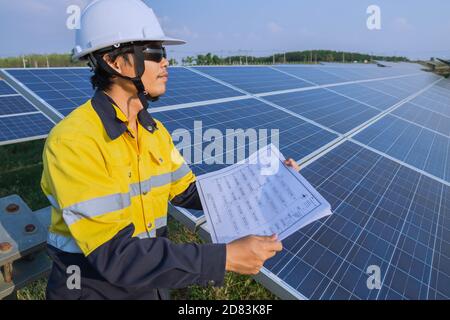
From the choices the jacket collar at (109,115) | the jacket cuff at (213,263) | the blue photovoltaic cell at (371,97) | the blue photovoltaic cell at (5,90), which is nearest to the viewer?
the jacket cuff at (213,263)

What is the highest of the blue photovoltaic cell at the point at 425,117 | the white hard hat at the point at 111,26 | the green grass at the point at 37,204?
the white hard hat at the point at 111,26

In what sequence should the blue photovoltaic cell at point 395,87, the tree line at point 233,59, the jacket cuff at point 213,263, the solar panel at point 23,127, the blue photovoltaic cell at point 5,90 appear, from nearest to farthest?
the jacket cuff at point 213,263 → the solar panel at point 23,127 → the blue photovoltaic cell at point 5,90 → the blue photovoltaic cell at point 395,87 → the tree line at point 233,59

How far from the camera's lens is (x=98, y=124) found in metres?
1.75

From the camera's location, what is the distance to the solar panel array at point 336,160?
7.06ft

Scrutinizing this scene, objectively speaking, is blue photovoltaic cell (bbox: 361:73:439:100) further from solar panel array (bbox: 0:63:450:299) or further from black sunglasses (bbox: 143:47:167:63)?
black sunglasses (bbox: 143:47:167:63)

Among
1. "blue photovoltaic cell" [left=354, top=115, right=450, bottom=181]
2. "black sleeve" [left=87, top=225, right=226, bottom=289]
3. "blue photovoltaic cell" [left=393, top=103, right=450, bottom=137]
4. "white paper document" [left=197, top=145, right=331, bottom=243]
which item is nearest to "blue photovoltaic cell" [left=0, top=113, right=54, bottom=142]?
"white paper document" [left=197, top=145, right=331, bottom=243]

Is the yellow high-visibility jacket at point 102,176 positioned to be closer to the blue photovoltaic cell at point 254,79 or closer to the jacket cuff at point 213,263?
the jacket cuff at point 213,263

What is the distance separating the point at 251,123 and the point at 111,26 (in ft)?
8.80

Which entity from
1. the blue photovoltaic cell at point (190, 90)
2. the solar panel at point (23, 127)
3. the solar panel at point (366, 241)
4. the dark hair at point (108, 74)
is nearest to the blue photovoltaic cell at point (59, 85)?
the blue photovoltaic cell at point (190, 90)

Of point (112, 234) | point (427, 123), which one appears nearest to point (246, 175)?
point (112, 234)

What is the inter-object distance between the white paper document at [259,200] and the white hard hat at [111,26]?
999 millimetres

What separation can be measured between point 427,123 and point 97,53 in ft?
23.7

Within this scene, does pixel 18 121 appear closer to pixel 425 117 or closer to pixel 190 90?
pixel 190 90
